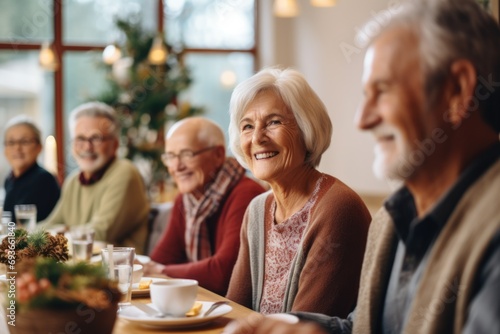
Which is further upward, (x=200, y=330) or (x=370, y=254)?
(x=370, y=254)

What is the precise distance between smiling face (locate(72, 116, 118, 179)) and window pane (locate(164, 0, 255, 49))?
3648 millimetres

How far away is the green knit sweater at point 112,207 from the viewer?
160 inches

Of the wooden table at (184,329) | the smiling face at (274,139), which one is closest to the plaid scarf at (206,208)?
the smiling face at (274,139)

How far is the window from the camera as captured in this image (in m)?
7.54

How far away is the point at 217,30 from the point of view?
834 cm

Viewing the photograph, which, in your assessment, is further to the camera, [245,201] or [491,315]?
[245,201]

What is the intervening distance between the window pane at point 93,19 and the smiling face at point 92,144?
10.7 ft

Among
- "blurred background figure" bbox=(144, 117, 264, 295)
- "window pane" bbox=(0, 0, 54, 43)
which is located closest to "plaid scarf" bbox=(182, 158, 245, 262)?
"blurred background figure" bbox=(144, 117, 264, 295)

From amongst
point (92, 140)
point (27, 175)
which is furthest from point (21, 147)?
point (92, 140)

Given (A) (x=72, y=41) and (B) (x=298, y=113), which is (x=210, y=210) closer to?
(B) (x=298, y=113)

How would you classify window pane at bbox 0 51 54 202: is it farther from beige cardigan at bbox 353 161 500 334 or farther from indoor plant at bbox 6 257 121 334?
beige cardigan at bbox 353 161 500 334

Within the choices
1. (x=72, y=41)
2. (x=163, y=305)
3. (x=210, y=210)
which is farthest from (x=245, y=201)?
(x=72, y=41)

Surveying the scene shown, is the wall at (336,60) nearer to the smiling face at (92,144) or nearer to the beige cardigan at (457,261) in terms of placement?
the smiling face at (92,144)

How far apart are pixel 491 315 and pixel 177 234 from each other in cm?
245
